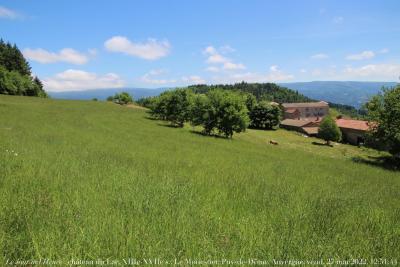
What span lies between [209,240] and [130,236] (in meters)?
1.02

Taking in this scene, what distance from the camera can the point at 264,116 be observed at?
113688mm

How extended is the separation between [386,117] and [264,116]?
78.7 meters

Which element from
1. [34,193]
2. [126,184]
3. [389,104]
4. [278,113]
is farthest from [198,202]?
[278,113]

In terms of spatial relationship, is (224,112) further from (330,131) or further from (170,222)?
(170,222)

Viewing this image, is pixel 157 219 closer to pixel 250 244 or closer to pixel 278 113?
pixel 250 244

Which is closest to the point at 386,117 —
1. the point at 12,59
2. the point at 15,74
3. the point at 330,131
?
the point at 330,131

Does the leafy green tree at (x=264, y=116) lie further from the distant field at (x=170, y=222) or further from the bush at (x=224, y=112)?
the distant field at (x=170, y=222)

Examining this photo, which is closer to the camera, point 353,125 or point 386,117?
point 386,117

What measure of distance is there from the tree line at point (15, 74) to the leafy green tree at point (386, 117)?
296ft

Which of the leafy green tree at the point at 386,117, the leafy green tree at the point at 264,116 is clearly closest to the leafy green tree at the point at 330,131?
the leafy green tree at the point at 264,116

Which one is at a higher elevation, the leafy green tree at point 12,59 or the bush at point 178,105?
the leafy green tree at point 12,59

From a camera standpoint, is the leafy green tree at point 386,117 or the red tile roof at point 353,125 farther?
the red tile roof at point 353,125

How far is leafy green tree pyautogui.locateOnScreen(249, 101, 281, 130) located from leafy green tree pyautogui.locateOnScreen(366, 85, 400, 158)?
248 feet

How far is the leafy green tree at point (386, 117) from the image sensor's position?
34.4m
